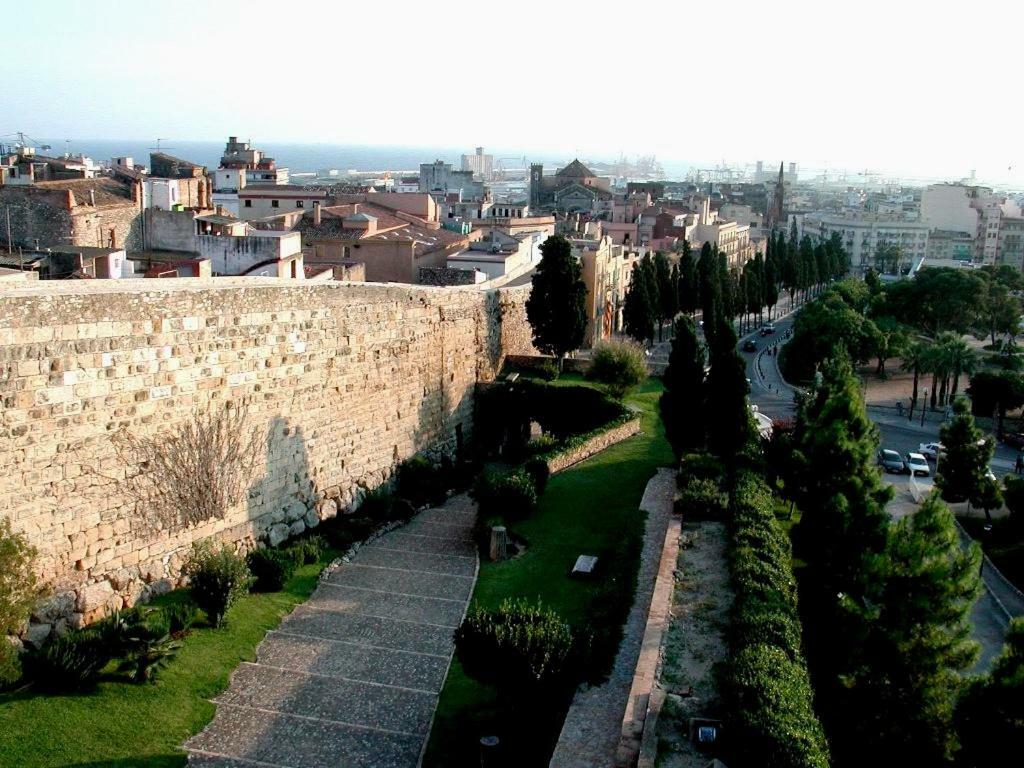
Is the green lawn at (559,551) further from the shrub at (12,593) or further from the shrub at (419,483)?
the shrub at (12,593)

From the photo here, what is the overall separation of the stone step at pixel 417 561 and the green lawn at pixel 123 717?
3.83 meters

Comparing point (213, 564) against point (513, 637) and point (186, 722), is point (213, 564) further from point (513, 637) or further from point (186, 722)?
point (513, 637)

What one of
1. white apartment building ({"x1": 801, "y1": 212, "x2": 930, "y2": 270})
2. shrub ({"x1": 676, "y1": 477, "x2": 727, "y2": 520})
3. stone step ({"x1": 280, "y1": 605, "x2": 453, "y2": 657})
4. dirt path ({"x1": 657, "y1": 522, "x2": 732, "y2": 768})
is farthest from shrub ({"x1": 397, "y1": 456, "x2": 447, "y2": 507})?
white apartment building ({"x1": 801, "y1": 212, "x2": 930, "y2": 270})

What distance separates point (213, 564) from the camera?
13.8m

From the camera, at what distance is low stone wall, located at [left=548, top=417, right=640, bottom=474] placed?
838 inches

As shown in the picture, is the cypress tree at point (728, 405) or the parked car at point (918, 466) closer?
the cypress tree at point (728, 405)

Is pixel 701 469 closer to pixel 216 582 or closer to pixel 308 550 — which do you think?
pixel 308 550

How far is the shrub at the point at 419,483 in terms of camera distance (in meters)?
20.5

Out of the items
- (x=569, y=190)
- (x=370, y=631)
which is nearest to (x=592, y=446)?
(x=370, y=631)

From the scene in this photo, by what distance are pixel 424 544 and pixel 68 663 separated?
7367mm

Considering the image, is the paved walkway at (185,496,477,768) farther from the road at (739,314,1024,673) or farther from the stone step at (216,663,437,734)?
the road at (739,314,1024,673)

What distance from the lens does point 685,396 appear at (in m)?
20.9

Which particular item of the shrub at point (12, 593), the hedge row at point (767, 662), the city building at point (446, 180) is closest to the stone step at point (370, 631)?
the shrub at point (12, 593)

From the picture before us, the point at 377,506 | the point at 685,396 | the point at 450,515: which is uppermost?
the point at 685,396
